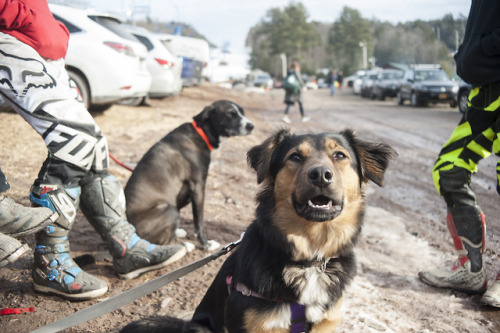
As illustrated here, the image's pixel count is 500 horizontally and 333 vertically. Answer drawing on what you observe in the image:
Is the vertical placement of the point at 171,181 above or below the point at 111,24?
below

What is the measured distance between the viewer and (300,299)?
7.82 feet

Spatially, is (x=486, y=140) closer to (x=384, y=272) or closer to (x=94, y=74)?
(x=384, y=272)

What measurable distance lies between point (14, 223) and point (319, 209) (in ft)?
5.65

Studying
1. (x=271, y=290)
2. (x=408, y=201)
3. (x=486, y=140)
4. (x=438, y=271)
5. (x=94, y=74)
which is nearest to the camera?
(x=271, y=290)

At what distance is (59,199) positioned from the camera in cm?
288

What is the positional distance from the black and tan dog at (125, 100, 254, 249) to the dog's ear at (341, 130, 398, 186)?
6.80ft

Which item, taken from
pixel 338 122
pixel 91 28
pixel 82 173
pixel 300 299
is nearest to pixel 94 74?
pixel 91 28

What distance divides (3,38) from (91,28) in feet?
20.0

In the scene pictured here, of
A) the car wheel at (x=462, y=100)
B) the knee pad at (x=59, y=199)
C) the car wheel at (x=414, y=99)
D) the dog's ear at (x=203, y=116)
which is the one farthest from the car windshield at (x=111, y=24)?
the car wheel at (x=414, y=99)

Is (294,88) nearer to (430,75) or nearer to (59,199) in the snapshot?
(430,75)

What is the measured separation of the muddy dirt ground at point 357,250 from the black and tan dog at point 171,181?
0.40m

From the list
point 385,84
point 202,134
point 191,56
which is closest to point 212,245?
point 202,134

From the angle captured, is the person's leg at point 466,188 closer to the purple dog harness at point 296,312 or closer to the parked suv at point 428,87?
the purple dog harness at point 296,312

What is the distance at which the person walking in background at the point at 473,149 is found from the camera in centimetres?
300
